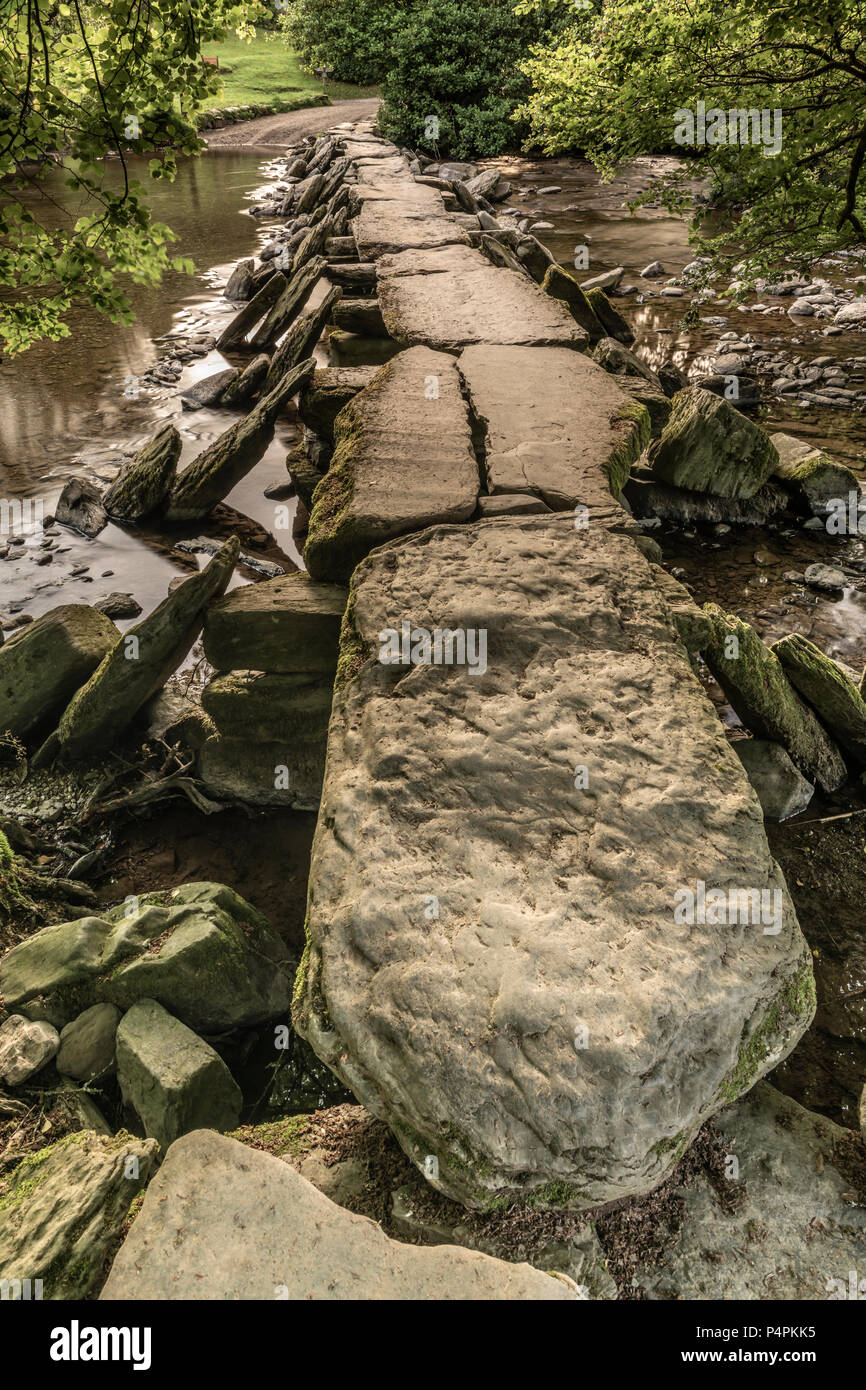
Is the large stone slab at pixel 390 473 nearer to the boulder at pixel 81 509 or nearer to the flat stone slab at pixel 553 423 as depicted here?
the flat stone slab at pixel 553 423

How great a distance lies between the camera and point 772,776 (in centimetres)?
403

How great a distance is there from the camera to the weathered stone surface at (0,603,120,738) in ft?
15.2

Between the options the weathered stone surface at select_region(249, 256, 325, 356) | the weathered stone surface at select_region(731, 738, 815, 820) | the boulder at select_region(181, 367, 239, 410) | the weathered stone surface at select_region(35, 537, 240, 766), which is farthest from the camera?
the weathered stone surface at select_region(249, 256, 325, 356)

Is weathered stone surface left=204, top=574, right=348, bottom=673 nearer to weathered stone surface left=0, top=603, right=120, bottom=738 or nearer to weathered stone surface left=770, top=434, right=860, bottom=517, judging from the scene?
weathered stone surface left=0, top=603, right=120, bottom=738

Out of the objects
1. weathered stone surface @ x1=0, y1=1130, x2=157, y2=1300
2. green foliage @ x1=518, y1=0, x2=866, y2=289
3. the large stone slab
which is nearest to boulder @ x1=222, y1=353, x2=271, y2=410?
green foliage @ x1=518, y1=0, x2=866, y2=289

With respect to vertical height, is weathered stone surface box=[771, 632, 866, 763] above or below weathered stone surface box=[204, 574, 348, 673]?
below

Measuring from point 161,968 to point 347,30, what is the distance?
84.5 ft

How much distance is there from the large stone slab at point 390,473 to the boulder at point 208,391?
468cm

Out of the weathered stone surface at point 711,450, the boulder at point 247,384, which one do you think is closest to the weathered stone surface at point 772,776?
the weathered stone surface at point 711,450

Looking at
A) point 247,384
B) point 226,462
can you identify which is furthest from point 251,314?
point 226,462

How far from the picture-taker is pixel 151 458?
6.89m

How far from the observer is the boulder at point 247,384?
8883 mm
